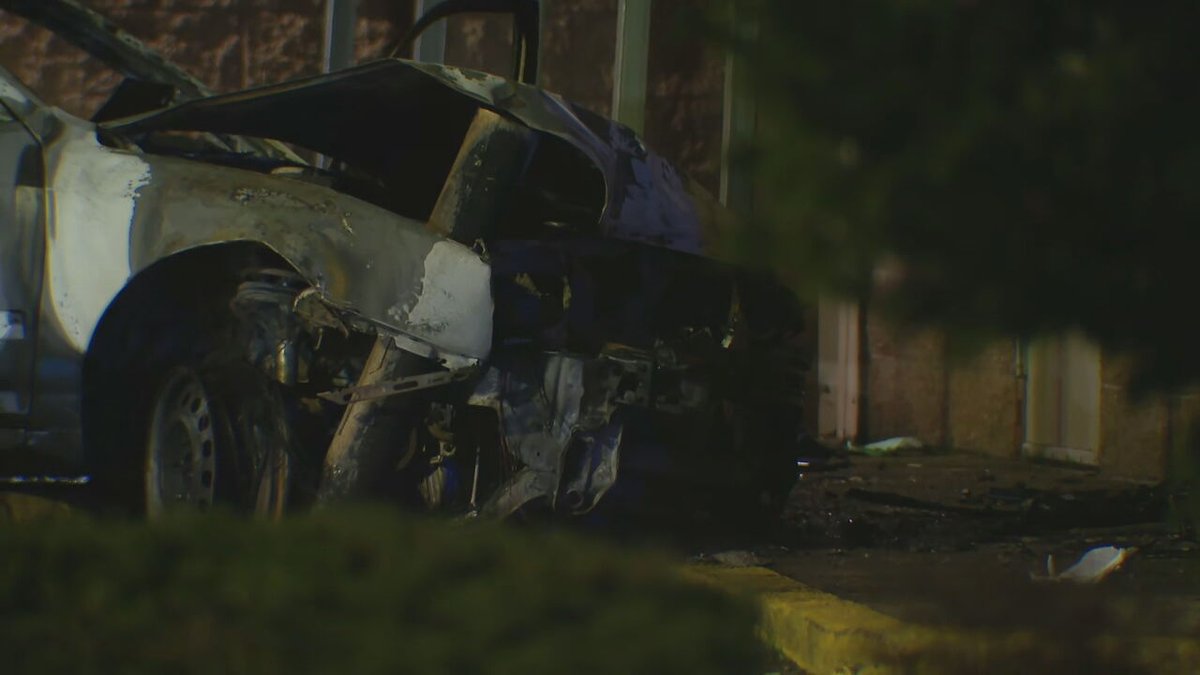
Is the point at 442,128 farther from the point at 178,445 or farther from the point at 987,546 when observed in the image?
the point at 987,546

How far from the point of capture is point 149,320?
4867 millimetres

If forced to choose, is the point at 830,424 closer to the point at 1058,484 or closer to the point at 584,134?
the point at 1058,484

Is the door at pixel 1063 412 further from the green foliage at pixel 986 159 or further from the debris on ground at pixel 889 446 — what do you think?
the green foliage at pixel 986 159

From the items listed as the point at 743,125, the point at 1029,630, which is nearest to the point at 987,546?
the point at 1029,630

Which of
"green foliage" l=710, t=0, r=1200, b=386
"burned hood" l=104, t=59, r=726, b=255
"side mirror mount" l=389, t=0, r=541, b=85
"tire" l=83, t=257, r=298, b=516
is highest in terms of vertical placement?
"side mirror mount" l=389, t=0, r=541, b=85

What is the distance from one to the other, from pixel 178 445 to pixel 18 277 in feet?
2.52

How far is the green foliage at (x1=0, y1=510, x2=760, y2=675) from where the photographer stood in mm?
1681

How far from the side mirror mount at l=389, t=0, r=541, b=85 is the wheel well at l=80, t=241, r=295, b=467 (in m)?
1.26

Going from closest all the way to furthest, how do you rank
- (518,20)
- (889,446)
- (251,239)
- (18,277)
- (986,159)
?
(986,159) → (251,239) → (18,277) → (518,20) → (889,446)

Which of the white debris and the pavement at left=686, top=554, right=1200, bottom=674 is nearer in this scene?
the pavement at left=686, top=554, right=1200, bottom=674

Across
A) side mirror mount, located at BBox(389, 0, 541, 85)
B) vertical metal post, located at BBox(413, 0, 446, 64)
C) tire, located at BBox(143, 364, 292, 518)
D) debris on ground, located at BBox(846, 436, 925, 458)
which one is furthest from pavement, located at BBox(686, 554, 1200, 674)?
vertical metal post, located at BBox(413, 0, 446, 64)

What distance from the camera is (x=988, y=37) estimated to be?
1.62 m

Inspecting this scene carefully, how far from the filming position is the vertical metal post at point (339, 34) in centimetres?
1068

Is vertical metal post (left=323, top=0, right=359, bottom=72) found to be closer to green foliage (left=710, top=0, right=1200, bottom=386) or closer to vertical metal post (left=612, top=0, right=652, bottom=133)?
vertical metal post (left=612, top=0, right=652, bottom=133)
